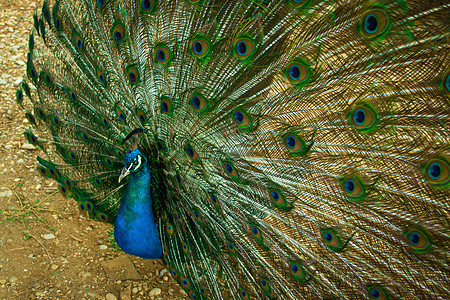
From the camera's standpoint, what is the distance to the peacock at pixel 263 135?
1.67m

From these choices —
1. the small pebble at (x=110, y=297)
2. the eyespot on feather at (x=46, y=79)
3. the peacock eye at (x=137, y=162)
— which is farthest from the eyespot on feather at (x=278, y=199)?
the eyespot on feather at (x=46, y=79)

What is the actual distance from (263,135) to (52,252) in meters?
2.11

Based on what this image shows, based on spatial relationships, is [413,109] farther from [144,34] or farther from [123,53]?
[123,53]

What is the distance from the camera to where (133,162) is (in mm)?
2287

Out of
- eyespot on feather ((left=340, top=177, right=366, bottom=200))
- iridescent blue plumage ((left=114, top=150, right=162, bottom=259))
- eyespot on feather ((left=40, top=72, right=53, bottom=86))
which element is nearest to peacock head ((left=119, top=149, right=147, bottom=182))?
iridescent blue plumage ((left=114, top=150, right=162, bottom=259))

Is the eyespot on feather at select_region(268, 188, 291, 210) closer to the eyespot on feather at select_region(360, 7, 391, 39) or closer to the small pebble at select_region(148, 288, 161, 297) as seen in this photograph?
the eyespot on feather at select_region(360, 7, 391, 39)

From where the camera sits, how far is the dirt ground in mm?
2826

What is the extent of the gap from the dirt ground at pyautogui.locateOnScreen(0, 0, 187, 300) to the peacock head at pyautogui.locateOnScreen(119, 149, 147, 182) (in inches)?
42.2

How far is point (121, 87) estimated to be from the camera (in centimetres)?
256

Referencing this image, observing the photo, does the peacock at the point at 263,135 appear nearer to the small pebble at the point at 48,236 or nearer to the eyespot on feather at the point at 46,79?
the eyespot on feather at the point at 46,79

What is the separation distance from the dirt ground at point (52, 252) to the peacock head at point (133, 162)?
1.07 m

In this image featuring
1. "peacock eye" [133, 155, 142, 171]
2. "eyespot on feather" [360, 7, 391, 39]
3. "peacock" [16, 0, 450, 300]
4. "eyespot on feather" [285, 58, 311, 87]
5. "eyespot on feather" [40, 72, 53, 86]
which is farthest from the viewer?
"eyespot on feather" [40, 72, 53, 86]

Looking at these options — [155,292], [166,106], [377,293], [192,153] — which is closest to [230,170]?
[192,153]

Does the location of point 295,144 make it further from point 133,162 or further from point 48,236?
point 48,236
